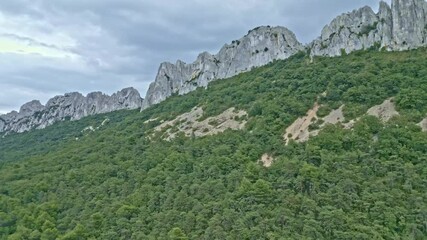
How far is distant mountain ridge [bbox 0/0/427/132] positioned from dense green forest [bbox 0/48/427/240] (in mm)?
5076

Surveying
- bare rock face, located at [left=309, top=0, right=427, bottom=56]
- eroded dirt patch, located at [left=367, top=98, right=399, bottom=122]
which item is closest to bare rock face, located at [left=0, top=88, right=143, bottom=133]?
bare rock face, located at [left=309, top=0, right=427, bottom=56]

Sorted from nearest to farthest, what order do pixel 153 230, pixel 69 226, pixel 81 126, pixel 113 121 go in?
1. pixel 153 230
2. pixel 69 226
3. pixel 113 121
4. pixel 81 126

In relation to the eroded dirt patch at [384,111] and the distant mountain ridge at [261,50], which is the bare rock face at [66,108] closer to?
the distant mountain ridge at [261,50]

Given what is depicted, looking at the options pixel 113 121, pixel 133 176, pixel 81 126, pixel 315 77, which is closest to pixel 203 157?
pixel 133 176

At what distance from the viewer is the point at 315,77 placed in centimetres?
9119

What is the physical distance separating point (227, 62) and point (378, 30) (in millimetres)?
42116

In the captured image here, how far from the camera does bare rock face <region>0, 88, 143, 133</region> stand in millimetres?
169125

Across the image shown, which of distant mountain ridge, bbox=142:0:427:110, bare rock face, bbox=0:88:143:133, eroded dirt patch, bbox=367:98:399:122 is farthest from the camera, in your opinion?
bare rock face, bbox=0:88:143:133

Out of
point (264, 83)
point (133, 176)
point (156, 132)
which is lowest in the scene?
point (133, 176)

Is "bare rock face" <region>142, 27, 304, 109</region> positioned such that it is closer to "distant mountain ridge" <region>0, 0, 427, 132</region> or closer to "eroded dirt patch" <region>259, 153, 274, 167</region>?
"distant mountain ridge" <region>0, 0, 427, 132</region>

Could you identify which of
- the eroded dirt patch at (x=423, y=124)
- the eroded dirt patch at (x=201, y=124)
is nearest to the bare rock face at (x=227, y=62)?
the eroded dirt patch at (x=201, y=124)

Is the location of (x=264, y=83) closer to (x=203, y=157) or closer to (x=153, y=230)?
(x=203, y=157)

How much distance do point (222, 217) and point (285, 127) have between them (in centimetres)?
2639

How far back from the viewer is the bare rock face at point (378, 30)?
93438mm
